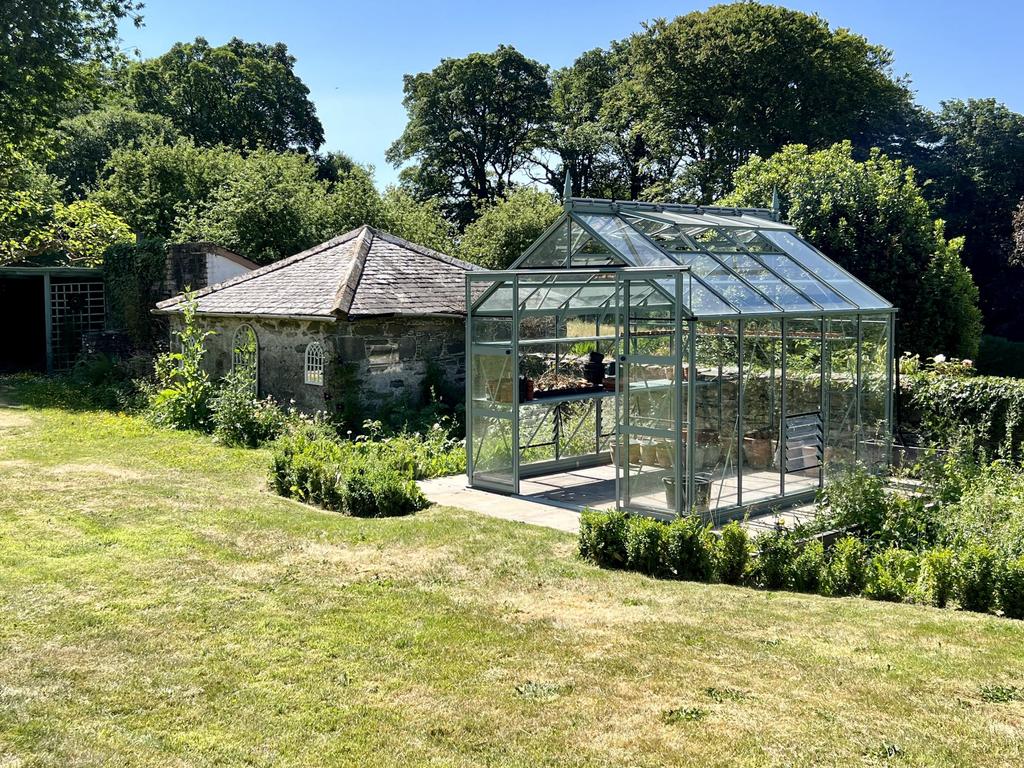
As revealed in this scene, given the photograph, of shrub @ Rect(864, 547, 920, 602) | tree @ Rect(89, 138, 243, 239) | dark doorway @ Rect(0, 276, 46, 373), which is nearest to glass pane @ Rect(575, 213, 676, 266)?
shrub @ Rect(864, 547, 920, 602)

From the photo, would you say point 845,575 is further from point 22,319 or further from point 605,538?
point 22,319

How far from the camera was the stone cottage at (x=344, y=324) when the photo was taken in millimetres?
15438

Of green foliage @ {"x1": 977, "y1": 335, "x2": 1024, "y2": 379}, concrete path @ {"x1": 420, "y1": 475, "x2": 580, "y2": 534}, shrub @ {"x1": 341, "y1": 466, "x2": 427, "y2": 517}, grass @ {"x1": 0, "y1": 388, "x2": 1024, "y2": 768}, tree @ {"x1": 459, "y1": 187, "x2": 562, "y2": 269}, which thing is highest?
tree @ {"x1": 459, "y1": 187, "x2": 562, "y2": 269}

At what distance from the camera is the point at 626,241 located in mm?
11023

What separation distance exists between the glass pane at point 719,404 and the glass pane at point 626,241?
3.23 feet

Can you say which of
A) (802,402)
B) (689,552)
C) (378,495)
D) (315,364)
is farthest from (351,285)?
(689,552)

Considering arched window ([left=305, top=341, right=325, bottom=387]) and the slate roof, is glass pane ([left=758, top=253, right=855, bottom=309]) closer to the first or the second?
the slate roof

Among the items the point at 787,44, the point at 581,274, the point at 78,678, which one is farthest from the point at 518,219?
A: the point at 78,678

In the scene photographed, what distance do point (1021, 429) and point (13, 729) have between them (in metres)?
13.0

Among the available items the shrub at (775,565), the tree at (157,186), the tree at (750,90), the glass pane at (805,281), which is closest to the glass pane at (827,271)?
the glass pane at (805,281)

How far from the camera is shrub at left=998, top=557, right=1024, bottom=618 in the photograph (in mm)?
7213

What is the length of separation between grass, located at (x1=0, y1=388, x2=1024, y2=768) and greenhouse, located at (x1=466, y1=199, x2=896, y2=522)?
6.64 feet

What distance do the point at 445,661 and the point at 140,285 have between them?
19.4 m

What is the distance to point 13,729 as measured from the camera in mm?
5020
